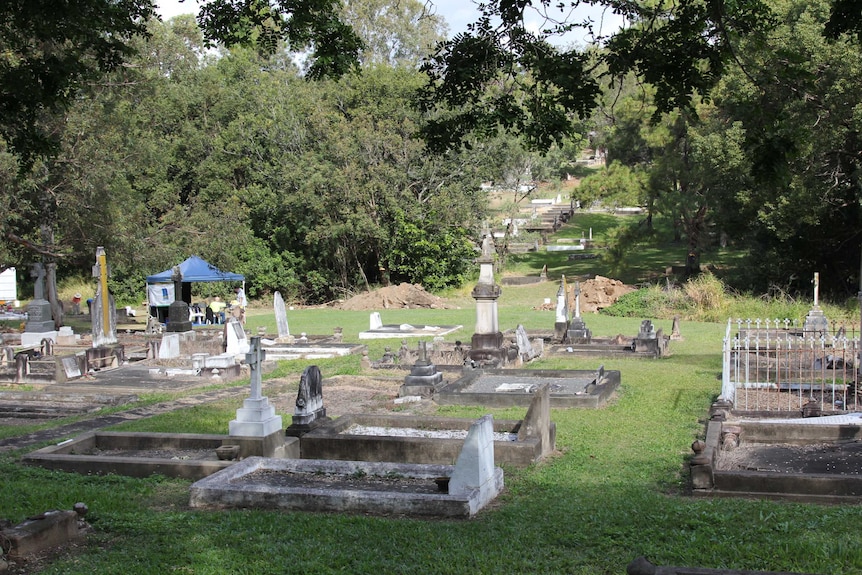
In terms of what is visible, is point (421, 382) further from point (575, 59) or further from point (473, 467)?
point (575, 59)

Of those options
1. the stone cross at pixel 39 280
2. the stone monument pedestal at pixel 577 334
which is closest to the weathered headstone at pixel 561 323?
the stone monument pedestal at pixel 577 334

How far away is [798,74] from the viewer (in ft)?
23.2

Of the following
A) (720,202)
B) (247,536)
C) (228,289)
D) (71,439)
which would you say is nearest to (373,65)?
(228,289)

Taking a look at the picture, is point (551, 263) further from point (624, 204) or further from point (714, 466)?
point (714, 466)

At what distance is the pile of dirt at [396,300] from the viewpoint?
37562 mm

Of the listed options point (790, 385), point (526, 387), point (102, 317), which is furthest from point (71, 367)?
point (790, 385)

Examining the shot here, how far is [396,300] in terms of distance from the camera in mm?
37875

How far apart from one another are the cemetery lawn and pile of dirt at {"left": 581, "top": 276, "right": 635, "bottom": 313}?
24.2 m

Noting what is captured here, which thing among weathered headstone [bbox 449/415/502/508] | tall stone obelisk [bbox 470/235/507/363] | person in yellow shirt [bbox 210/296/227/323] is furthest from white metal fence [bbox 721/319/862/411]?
person in yellow shirt [bbox 210/296/227/323]

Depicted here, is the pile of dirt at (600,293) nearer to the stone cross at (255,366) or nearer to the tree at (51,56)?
the stone cross at (255,366)

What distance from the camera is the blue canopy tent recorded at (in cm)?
3153

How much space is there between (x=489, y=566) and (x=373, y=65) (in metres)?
38.0

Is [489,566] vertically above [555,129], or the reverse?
[555,129]

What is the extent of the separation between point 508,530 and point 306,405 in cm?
458
